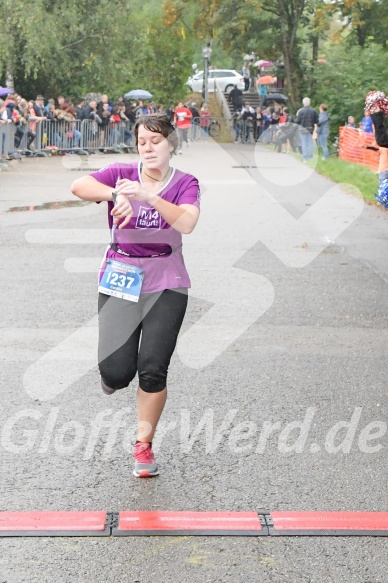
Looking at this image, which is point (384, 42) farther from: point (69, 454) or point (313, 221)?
point (69, 454)

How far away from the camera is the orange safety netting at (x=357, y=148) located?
27709 mm

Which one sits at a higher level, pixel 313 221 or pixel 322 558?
pixel 322 558

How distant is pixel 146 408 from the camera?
17.1ft

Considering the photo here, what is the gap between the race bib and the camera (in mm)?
5066

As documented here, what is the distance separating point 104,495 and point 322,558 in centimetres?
113

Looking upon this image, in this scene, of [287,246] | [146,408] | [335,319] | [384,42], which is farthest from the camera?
[384,42]

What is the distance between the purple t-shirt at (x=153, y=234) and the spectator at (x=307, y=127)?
2600 cm

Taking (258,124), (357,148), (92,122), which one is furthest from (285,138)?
(258,124)

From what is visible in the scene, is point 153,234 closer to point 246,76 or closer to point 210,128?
point 210,128

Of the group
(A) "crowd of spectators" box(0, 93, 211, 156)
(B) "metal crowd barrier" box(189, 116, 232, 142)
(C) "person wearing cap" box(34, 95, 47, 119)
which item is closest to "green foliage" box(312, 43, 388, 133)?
(B) "metal crowd barrier" box(189, 116, 232, 142)

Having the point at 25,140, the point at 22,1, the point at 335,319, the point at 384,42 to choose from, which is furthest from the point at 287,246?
the point at 384,42

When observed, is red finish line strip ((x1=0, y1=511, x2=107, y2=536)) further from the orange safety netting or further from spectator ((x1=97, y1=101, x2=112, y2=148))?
spectator ((x1=97, y1=101, x2=112, y2=148))

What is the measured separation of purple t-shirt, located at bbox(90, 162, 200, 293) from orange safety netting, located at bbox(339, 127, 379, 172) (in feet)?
70.3

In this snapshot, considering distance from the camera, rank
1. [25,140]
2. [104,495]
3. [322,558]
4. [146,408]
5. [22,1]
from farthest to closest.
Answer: [22,1], [25,140], [146,408], [104,495], [322,558]
